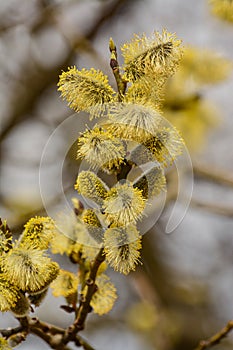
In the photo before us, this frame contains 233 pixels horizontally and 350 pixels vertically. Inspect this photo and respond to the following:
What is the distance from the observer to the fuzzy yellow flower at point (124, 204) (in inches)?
34.6

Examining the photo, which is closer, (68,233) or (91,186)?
(91,186)

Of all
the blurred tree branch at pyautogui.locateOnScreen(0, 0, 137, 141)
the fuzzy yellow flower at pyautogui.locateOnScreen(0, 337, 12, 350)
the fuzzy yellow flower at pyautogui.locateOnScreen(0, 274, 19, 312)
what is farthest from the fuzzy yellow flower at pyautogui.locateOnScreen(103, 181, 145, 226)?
the blurred tree branch at pyautogui.locateOnScreen(0, 0, 137, 141)

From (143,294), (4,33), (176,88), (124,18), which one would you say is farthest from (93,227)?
(124,18)

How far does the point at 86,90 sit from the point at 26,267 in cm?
30

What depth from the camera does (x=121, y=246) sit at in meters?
0.92

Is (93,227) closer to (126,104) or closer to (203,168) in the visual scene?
(126,104)

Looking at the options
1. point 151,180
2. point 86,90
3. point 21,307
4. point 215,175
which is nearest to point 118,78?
point 86,90

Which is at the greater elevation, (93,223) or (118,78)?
(118,78)

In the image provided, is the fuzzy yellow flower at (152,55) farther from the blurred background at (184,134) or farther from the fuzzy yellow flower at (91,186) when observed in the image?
the blurred background at (184,134)

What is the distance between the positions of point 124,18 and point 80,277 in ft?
8.19

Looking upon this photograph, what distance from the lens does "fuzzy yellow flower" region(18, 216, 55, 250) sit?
3.41ft

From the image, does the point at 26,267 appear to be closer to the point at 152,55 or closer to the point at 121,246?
the point at 121,246

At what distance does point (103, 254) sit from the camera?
973 mm

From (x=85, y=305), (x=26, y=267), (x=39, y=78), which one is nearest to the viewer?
(x=26, y=267)
